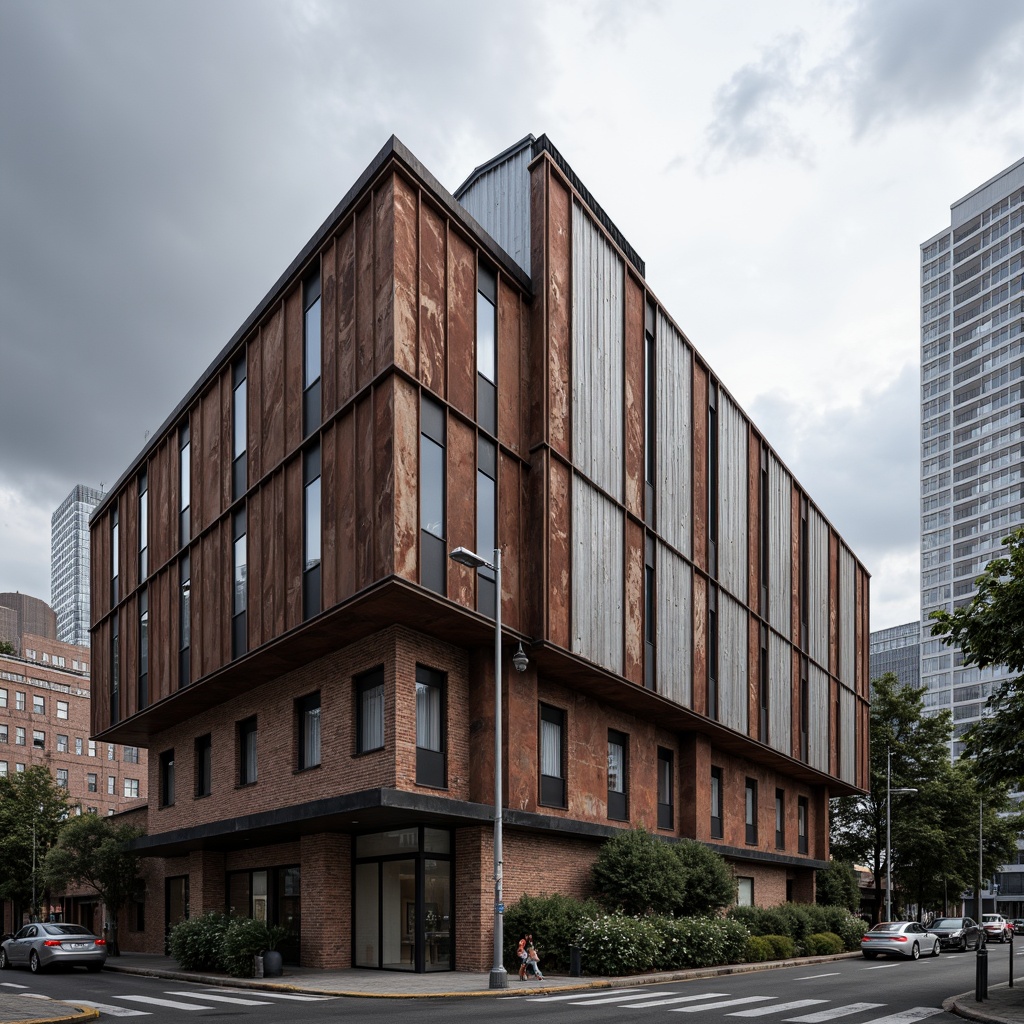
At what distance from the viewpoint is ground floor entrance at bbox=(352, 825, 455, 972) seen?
28.2 meters

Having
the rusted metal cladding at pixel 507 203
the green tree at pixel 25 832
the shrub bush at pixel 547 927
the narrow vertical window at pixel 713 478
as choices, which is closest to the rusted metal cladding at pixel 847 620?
the narrow vertical window at pixel 713 478

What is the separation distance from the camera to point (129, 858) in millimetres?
42781

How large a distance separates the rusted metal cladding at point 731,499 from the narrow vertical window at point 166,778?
2129 centimetres

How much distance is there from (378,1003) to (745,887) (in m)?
27.2

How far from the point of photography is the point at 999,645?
72.7 feet

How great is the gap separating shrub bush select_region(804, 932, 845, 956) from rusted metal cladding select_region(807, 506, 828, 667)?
43.3 ft

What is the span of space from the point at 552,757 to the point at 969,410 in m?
144

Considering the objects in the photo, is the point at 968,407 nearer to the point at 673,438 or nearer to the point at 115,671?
the point at 673,438

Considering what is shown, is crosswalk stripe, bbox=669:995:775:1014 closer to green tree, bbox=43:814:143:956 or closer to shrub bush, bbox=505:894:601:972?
shrub bush, bbox=505:894:601:972

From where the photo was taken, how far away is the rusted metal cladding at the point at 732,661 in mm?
41344

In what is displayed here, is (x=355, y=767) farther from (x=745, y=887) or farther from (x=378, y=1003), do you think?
(x=745, y=887)

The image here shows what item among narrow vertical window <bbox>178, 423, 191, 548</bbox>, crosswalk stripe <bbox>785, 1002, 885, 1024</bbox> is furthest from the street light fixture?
narrow vertical window <bbox>178, 423, 191, 548</bbox>

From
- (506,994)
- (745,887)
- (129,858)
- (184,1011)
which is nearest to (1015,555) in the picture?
(506,994)

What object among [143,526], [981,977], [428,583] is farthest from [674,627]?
[143,526]
